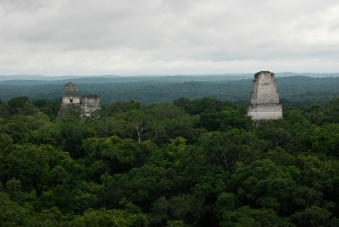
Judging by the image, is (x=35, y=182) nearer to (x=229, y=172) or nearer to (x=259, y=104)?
(x=229, y=172)

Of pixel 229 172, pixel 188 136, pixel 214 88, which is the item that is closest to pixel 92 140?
pixel 188 136

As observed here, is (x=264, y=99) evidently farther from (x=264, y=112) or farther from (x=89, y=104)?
(x=89, y=104)

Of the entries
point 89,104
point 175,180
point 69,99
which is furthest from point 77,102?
point 175,180

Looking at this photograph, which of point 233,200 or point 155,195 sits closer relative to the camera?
point 233,200

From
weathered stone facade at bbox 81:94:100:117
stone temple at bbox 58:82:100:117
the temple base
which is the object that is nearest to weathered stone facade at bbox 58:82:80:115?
stone temple at bbox 58:82:100:117

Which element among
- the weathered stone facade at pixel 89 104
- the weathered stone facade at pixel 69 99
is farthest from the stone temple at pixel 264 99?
the weathered stone facade at pixel 69 99

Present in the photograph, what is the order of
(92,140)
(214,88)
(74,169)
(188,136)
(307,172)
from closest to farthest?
(307,172)
(74,169)
(92,140)
(188,136)
(214,88)
